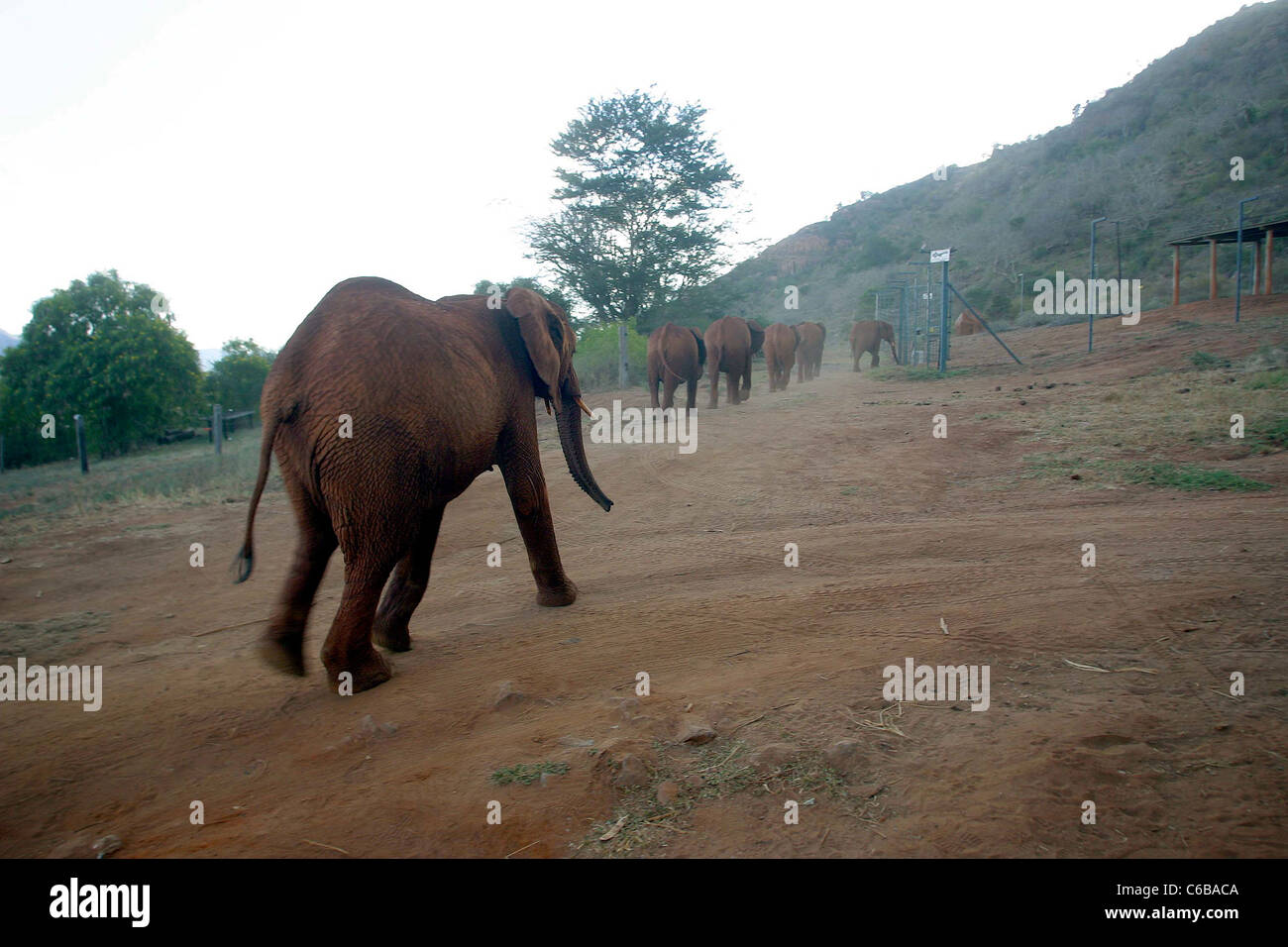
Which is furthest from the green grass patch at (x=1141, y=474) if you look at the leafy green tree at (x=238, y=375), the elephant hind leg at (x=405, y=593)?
the leafy green tree at (x=238, y=375)

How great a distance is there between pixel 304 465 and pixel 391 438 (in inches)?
21.1

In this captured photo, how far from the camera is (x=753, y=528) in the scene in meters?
8.09

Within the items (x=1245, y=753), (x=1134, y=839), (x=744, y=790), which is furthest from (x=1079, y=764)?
(x=744, y=790)

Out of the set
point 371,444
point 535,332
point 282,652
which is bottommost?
point 282,652

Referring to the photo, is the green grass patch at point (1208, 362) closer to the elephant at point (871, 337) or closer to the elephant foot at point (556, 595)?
the elephant at point (871, 337)

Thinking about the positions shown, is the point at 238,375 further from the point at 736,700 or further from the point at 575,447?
the point at 736,700

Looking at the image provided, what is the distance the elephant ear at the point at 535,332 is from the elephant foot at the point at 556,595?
153 centimetres

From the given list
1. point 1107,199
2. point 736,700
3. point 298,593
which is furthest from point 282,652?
point 1107,199

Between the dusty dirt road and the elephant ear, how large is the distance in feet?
5.95

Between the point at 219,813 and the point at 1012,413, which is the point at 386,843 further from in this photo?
the point at 1012,413

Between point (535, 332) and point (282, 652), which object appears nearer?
point (282, 652)

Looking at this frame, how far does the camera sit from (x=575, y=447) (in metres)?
6.44

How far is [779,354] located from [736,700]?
1856 cm

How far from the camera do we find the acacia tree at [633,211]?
30.8 m
